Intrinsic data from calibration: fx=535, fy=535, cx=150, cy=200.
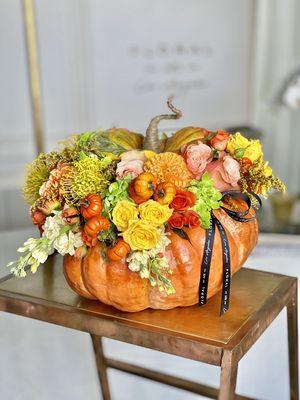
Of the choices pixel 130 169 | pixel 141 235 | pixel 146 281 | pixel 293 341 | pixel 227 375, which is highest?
pixel 130 169

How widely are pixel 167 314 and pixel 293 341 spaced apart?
42 cm

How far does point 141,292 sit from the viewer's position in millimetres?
1008

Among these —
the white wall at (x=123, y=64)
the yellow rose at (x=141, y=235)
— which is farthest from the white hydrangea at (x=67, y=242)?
the white wall at (x=123, y=64)

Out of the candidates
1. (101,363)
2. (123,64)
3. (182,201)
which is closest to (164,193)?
(182,201)

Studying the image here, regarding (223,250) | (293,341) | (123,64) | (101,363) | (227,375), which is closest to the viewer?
(227,375)

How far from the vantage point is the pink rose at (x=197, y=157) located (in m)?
1.01

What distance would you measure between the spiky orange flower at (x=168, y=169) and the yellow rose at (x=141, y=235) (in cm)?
9

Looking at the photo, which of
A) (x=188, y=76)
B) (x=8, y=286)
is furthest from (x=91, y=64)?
(x=8, y=286)

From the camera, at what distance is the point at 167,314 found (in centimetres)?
103

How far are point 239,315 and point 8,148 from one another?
2.92 m

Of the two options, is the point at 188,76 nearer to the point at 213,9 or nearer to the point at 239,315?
the point at 213,9

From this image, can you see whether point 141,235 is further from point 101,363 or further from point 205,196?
point 101,363

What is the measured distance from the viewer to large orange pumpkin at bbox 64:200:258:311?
3.28 ft

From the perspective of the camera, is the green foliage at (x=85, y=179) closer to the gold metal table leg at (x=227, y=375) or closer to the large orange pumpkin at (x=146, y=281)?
the large orange pumpkin at (x=146, y=281)
